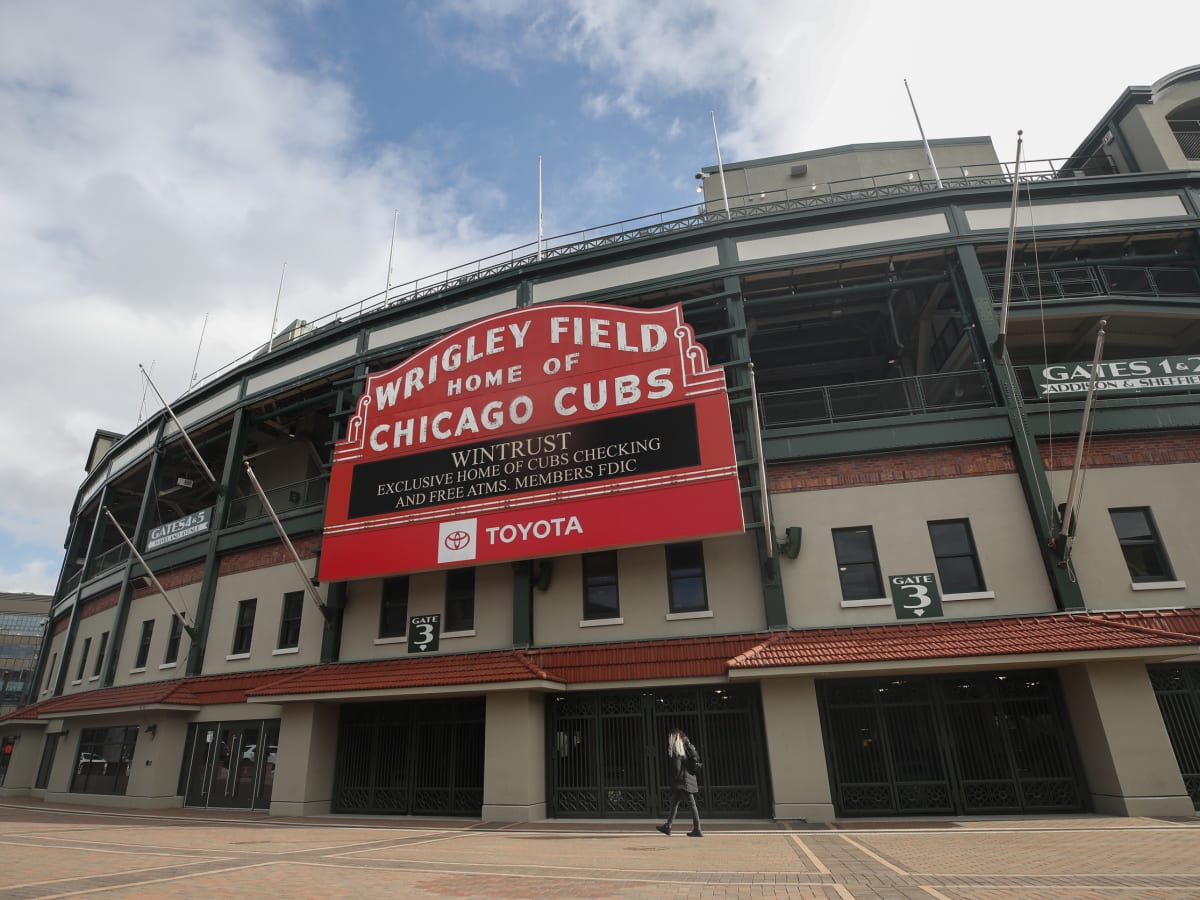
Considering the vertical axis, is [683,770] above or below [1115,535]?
below

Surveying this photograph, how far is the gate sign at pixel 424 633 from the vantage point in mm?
18328

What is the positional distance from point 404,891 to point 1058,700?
1337cm

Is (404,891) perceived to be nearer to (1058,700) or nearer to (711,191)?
(1058,700)

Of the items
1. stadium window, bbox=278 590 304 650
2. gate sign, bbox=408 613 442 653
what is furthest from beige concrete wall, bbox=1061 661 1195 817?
stadium window, bbox=278 590 304 650

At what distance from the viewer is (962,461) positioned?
16.1 metres

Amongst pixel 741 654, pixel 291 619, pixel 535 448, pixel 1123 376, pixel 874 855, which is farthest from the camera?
pixel 291 619

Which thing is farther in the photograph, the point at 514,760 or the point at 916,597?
the point at 514,760

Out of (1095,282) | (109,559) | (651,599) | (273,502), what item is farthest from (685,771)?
(109,559)

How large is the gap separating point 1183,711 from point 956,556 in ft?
15.9

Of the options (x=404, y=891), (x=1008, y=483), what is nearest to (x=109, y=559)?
(x=404, y=891)

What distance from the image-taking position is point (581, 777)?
15984 millimetres

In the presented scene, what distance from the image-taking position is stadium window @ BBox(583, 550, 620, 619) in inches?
679

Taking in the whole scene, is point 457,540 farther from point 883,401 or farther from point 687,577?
point 883,401

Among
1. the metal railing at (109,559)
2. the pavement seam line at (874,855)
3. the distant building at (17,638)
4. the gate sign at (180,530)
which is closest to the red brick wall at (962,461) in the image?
the pavement seam line at (874,855)
